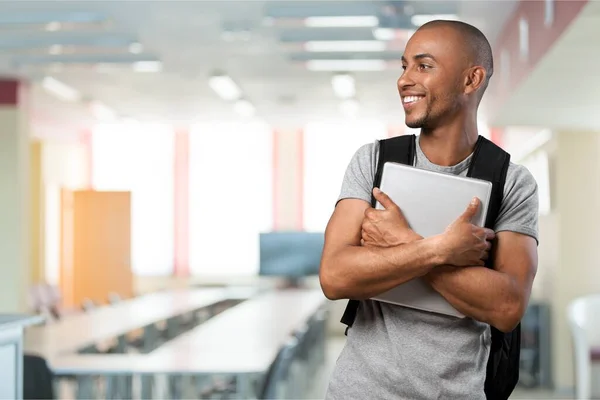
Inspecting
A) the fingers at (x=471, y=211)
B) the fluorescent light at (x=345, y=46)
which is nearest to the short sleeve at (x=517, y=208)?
the fingers at (x=471, y=211)

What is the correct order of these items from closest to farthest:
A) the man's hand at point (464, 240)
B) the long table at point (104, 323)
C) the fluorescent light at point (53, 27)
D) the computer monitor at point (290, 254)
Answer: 1. the man's hand at point (464, 240)
2. the long table at point (104, 323)
3. the fluorescent light at point (53, 27)
4. the computer monitor at point (290, 254)

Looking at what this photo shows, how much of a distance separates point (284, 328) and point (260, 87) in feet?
12.5

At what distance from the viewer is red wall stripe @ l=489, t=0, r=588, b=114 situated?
4543 mm

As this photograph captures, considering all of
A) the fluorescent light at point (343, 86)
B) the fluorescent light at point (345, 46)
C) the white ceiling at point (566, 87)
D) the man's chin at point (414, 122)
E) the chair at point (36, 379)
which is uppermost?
the fluorescent light at point (345, 46)

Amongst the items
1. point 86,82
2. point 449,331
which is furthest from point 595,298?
point 449,331

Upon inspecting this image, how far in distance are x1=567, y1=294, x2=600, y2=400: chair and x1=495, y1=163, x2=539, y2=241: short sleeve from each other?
19.0 ft

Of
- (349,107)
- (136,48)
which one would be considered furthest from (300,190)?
(136,48)

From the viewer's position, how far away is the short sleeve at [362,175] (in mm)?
1666

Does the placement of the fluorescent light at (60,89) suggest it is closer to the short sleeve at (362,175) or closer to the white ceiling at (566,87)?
the white ceiling at (566,87)

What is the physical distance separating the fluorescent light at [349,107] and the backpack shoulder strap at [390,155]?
909cm

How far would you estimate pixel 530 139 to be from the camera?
1028 centimetres

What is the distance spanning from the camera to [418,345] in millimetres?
1571

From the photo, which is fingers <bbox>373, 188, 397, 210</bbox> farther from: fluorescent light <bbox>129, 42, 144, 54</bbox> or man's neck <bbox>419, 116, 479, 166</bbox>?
fluorescent light <bbox>129, 42, 144, 54</bbox>

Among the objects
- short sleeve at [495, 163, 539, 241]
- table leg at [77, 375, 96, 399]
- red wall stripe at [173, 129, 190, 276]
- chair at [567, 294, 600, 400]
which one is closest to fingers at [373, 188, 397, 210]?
short sleeve at [495, 163, 539, 241]
